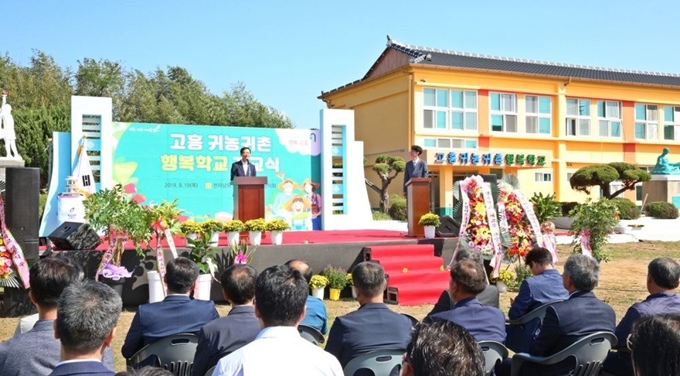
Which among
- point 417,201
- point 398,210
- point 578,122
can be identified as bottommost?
point 398,210

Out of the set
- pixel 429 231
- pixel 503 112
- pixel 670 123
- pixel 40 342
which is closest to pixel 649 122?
pixel 670 123

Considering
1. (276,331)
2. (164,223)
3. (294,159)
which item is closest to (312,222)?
(294,159)

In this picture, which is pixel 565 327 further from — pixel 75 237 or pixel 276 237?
pixel 75 237

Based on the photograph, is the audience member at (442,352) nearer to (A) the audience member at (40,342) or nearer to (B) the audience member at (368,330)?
(A) the audience member at (40,342)

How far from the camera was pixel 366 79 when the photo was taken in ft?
76.8

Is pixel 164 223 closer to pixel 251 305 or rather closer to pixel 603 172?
pixel 251 305

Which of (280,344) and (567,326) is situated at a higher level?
(280,344)

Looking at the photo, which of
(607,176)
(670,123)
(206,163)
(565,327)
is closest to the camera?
(565,327)

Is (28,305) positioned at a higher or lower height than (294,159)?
lower

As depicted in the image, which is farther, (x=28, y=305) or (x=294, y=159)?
(x=294, y=159)

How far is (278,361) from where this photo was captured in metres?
2.15

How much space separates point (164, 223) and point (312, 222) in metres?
5.58

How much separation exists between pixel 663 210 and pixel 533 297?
1805cm

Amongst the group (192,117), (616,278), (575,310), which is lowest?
(616,278)
